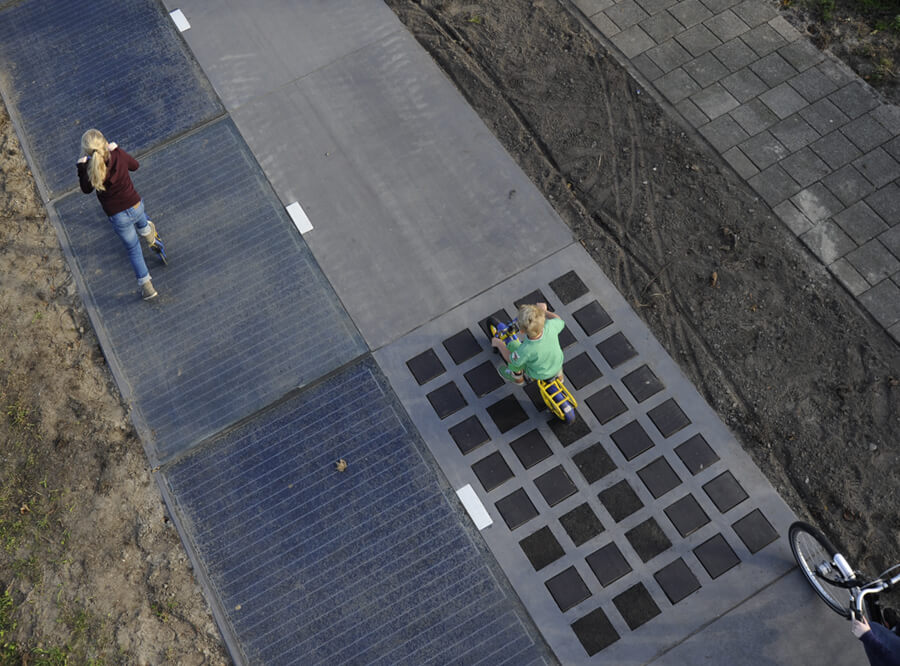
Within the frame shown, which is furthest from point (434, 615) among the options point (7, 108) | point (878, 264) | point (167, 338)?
point (7, 108)

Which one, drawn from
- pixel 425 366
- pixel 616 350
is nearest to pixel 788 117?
pixel 616 350

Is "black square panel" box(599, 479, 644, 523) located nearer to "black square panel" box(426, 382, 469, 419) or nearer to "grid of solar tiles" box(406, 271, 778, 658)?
"grid of solar tiles" box(406, 271, 778, 658)

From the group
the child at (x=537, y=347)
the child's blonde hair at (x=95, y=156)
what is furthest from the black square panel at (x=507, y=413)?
the child's blonde hair at (x=95, y=156)

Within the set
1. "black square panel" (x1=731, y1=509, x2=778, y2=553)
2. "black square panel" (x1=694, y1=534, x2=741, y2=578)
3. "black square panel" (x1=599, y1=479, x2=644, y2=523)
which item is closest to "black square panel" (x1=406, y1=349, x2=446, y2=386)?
"black square panel" (x1=599, y1=479, x2=644, y2=523)

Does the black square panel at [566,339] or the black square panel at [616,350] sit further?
the black square panel at [566,339]

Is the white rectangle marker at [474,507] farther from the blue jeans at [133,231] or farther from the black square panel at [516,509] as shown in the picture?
the blue jeans at [133,231]

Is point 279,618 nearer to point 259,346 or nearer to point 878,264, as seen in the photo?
point 259,346

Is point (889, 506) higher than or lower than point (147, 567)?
higher

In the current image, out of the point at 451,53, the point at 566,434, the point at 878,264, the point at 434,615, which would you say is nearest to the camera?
the point at 434,615
